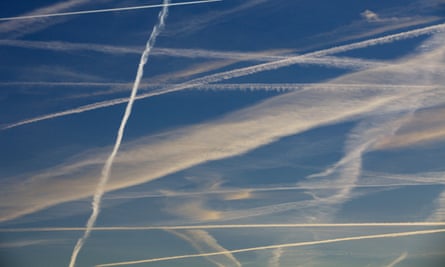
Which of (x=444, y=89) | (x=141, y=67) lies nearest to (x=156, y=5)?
(x=141, y=67)

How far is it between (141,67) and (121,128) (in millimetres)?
1310

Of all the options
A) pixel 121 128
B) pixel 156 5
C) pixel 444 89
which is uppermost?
pixel 156 5

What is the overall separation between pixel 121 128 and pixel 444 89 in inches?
257

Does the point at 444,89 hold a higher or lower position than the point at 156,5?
lower

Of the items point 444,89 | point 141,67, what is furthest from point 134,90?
point 444,89

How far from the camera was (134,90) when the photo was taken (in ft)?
71.7

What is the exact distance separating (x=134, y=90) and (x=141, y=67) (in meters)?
0.50

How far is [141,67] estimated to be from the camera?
21.8 meters

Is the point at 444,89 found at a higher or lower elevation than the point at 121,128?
lower

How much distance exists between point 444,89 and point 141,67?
240 inches

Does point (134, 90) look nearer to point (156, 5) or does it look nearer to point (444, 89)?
point (156, 5)

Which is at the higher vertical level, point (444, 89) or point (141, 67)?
point (141, 67)

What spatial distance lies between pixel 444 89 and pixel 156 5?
5955 millimetres

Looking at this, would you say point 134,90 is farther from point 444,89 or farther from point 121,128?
point 444,89
